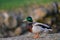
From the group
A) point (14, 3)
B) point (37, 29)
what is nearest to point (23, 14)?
point (14, 3)

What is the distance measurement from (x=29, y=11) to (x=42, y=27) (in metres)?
3.62

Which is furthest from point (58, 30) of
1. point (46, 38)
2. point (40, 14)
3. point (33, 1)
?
point (33, 1)

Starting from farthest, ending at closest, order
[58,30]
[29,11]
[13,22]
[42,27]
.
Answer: [29,11] → [13,22] → [58,30] → [42,27]

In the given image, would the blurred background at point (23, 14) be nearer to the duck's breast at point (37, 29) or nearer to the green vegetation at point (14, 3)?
the green vegetation at point (14, 3)

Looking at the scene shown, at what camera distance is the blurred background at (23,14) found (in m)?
8.65

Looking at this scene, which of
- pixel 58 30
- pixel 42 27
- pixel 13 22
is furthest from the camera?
pixel 13 22

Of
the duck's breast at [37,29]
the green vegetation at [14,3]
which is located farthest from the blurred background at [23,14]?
the duck's breast at [37,29]

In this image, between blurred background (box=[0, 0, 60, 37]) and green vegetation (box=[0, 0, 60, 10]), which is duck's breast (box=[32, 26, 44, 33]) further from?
green vegetation (box=[0, 0, 60, 10])

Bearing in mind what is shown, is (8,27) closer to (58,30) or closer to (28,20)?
(58,30)

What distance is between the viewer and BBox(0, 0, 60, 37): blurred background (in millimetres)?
8648

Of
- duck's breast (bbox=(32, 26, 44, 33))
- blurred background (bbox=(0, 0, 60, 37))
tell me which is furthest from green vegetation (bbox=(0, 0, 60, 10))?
duck's breast (bbox=(32, 26, 44, 33))

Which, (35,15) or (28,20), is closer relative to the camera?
(28,20)

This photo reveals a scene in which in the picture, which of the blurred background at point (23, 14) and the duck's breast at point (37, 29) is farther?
the blurred background at point (23, 14)

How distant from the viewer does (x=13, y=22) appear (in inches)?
355
